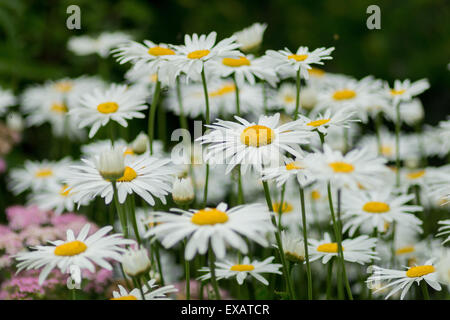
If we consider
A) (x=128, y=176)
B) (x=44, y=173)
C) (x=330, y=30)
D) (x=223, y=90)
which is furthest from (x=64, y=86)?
(x=330, y=30)

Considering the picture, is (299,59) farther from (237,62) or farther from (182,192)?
(182,192)

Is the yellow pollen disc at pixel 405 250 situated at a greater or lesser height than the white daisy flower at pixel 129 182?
lesser

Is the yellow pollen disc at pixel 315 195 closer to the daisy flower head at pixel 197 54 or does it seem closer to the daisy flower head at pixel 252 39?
the daisy flower head at pixel 252 39

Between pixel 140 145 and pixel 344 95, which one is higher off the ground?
pixel 344 95

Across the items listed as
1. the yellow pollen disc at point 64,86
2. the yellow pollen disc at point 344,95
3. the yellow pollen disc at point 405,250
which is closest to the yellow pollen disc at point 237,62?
the yellow pollen disc at point 344,95

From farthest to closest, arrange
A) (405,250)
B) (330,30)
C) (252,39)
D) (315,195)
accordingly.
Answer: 1. (330,30)
2. (315,195)
3. (405,250)
4. (252,39)

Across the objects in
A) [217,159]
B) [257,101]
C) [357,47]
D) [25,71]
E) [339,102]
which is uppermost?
[357,47]
